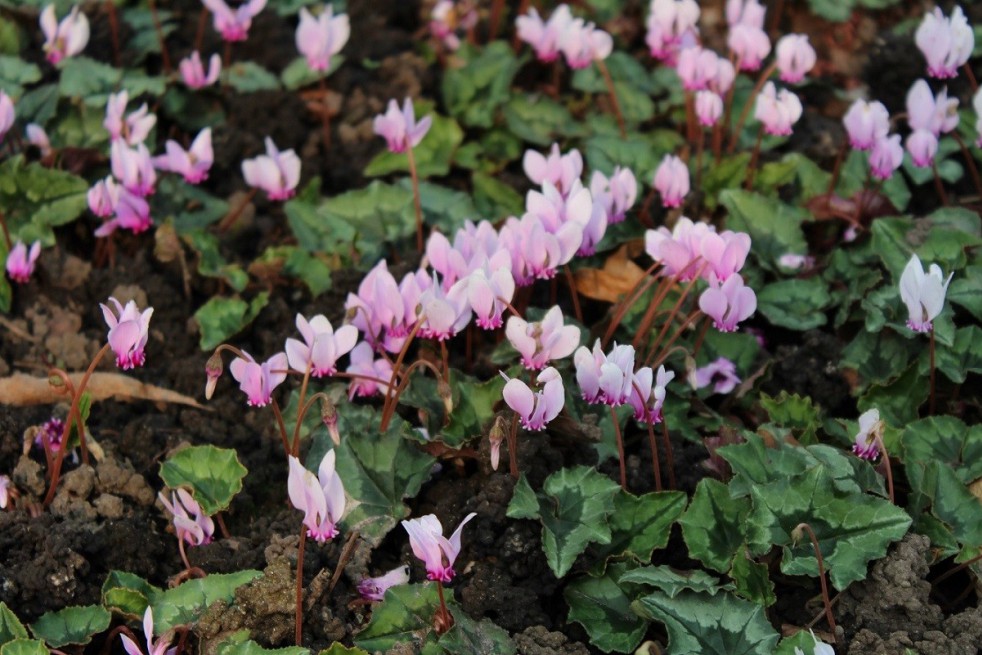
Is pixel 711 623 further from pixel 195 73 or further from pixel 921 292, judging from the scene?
pixel 195 73

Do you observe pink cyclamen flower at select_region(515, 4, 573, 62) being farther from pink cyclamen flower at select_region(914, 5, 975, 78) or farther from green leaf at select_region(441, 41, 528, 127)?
pink cyclamen flower at select_region(914, 5, 975, 78)

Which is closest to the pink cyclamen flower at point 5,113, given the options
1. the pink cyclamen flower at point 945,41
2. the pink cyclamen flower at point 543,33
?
the pink cyclamen flower at point 543,33

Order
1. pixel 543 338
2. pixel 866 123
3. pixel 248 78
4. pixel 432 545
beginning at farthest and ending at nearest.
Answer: pixel 248 78 < pixel 866 123 < pixel 543 338 < pixel 432 545

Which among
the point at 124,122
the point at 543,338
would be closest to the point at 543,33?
the point at 124,122

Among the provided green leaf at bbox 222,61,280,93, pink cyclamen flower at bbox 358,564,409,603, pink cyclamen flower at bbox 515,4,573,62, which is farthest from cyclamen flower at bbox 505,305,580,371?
green leaf at bbox 222,61,280,93

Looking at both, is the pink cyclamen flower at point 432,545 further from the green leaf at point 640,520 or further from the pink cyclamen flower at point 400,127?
the pink cyclamen flower at point 400,127

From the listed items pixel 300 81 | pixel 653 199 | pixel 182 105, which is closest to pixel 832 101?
pixel 653 199

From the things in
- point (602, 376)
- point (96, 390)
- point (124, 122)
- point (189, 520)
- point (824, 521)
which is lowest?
point (96, 390)
